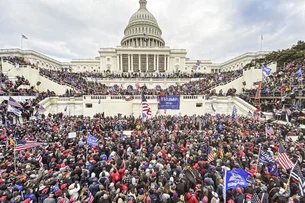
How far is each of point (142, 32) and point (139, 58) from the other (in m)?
25.5

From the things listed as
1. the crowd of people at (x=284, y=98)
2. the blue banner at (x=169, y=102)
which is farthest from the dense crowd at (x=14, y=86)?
the crowd of people at (x=284, y=98)

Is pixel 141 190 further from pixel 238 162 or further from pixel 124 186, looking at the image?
pixel 238 162

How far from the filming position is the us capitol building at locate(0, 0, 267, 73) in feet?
202

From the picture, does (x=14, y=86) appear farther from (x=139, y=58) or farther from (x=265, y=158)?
(x=139, y=58)

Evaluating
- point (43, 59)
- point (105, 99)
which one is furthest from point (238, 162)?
point (43, 59)

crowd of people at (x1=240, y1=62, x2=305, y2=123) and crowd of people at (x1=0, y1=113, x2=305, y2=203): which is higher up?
crowd of people at (x1=240, y1=62, x2=305, y2=123)

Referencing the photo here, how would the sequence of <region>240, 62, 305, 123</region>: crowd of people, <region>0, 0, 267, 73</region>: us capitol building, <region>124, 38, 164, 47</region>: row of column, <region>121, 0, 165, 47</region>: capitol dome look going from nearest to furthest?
<region>240, 62, 305, 123</region>: crowd of people < <region>0, 0, 267, 73</region>: us capitol building < <region>121, 0, 165, 47</region>: capitol dome < <region>124, 38, 164, 47</region>: row of column

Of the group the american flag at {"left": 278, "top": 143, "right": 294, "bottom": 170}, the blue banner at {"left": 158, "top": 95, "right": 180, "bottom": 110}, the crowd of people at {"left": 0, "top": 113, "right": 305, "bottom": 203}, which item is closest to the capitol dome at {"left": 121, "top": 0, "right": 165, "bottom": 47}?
the blue banner at {"left": 158, "top": 95, "right": 180, "bottom": 110}

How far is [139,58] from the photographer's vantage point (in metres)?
62.2

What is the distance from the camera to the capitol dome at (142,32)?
7765cm

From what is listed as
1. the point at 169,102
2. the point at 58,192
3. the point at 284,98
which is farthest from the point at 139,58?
the point at 58,192

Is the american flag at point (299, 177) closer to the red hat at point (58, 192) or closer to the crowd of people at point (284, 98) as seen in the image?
the red hat at point (58, 192)

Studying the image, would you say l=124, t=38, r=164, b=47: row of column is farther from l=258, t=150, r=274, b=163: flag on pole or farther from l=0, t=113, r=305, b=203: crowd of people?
l=258, t=150, r=274, b=163: flag on pole

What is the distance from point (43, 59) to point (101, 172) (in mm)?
83683
